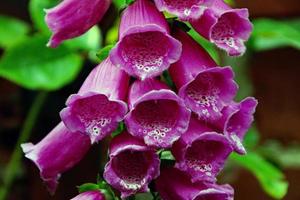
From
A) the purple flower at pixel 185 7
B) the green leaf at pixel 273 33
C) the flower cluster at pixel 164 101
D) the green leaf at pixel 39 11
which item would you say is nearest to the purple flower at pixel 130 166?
the flower cluster at pixel 164 101

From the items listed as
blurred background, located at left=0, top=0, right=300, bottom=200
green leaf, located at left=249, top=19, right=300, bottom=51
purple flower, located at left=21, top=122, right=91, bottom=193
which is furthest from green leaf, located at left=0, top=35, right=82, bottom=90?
purple flower, located at left=21, top=122, right=91, bottom=193

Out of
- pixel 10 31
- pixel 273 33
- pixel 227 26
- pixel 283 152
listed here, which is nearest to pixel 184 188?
pixel 227 26

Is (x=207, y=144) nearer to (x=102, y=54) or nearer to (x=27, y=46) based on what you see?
(x=102, y=54)

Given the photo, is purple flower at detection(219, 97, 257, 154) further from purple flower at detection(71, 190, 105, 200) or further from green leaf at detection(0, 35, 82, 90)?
Result: green leaf at detection(0, 35, 82, 90)

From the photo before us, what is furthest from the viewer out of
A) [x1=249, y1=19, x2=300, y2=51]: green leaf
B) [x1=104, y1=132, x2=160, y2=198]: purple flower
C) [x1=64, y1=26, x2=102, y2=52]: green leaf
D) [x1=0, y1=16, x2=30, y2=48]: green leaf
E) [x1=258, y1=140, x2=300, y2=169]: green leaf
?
[x1=258, y1=140, x2=300, y2=169]: green leaf

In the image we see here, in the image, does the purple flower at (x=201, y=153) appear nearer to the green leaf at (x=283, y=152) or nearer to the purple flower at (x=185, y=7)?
the purple flower at (x=185, y=7)

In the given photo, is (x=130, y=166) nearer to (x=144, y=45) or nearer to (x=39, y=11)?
(x=144, y=45)

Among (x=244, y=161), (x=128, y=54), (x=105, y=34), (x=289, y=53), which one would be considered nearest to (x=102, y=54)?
(x=128, y=54)
